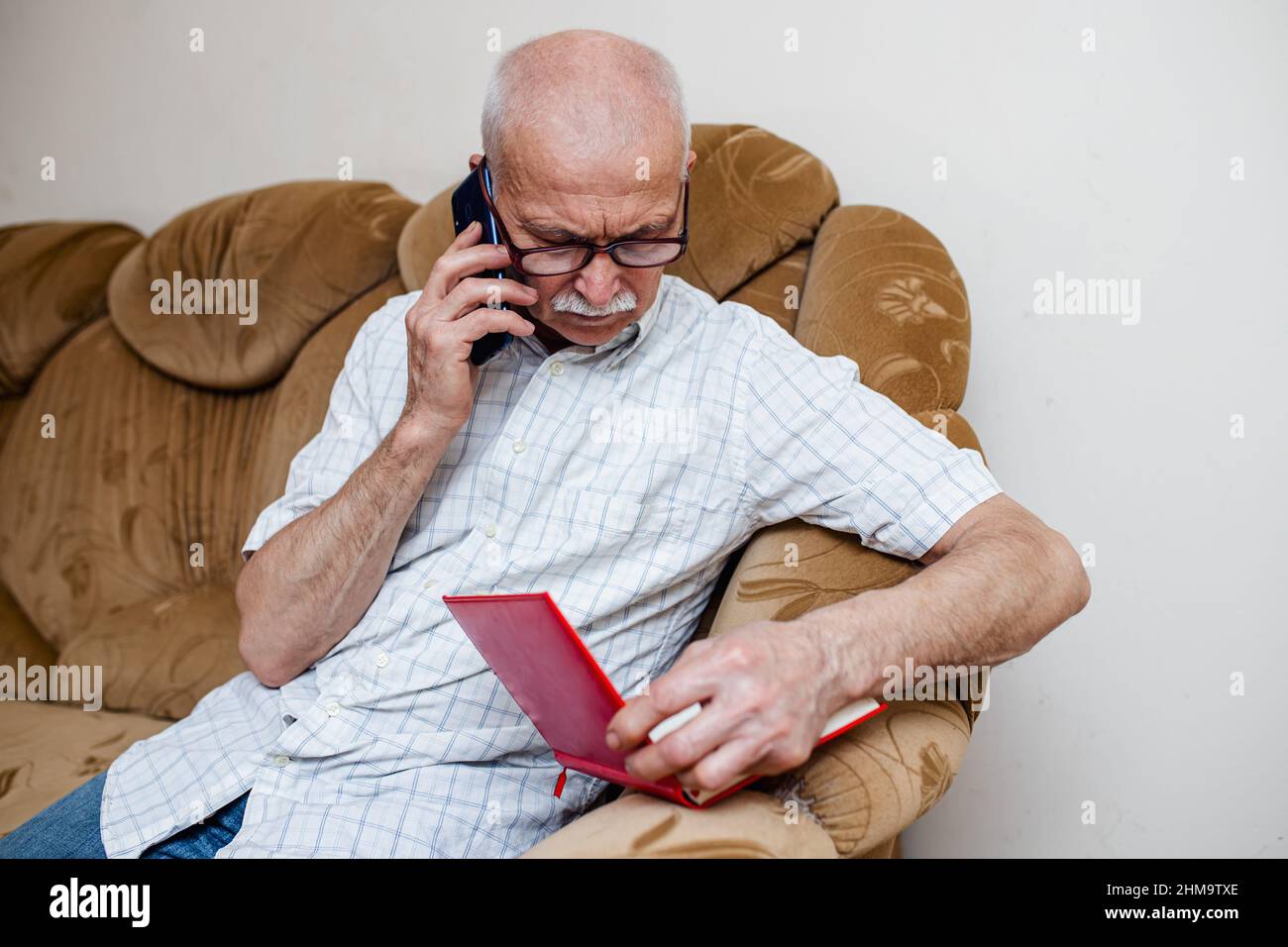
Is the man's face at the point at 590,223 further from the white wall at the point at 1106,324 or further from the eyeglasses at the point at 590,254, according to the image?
the white wall at the point at 1106,324

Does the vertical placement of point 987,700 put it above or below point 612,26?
below

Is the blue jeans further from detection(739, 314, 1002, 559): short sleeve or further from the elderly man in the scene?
detection(739, 314, 1002, 559): short sleeve

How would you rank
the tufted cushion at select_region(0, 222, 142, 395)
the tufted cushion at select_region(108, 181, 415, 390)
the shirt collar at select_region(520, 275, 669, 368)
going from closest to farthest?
the shirt collar at select_region(520, 275, 669, 368) → the tufted cushion at select_region(108, 181, 415, 390) → the tufted cushion at select_region(0, 222, 142, 395)

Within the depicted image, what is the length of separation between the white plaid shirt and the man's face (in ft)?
0.21

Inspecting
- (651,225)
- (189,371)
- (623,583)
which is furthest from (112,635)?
(651,225)

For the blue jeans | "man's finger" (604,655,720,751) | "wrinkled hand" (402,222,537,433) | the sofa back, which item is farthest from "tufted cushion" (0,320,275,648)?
"man's finger" (604,655,720,751)

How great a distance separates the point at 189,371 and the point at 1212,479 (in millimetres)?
1624

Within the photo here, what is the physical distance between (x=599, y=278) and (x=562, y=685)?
1.38 feet

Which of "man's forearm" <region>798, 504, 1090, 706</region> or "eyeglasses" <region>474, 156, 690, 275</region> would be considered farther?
"eyeglasses" <region>474, 156, 690, 275</region>

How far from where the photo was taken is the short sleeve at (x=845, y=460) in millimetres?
1060

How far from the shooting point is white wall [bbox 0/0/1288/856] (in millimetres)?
1395

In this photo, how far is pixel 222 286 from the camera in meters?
1.81
